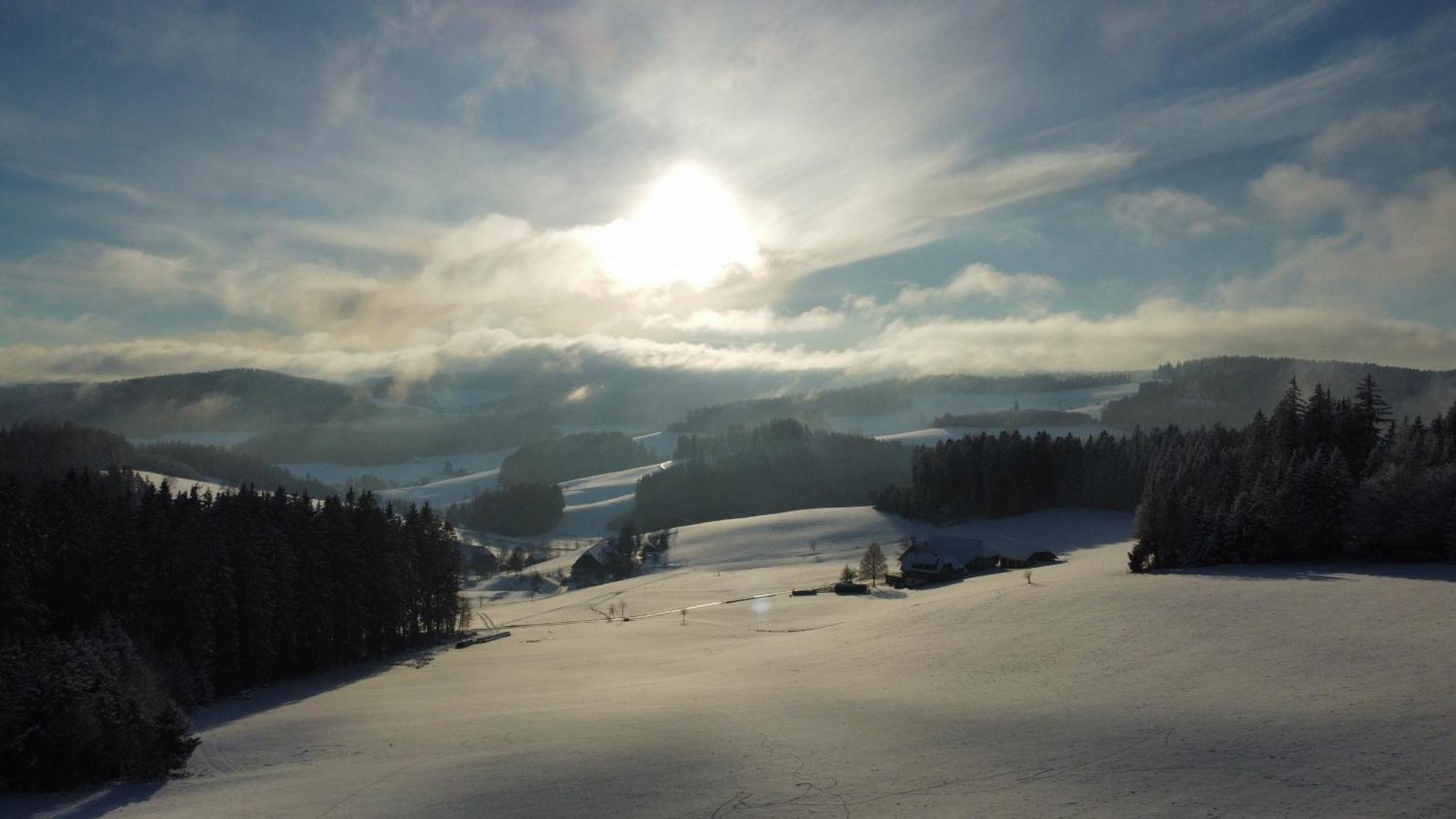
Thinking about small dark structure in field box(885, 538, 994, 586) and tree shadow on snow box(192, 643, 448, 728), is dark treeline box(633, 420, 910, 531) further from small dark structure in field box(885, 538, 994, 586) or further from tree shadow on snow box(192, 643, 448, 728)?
tree shadow on snow box(192, 643, 448, 728)

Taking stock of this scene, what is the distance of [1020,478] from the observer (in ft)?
378

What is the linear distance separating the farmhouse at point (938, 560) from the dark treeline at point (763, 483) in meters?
86.9

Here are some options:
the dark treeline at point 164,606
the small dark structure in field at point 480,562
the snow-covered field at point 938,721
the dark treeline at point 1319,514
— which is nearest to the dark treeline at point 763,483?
the small dark structure in field at point 480,562

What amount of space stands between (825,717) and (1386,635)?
20.5m

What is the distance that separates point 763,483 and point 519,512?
53655 millimetres

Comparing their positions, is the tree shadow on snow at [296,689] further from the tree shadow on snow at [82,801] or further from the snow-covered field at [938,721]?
the tree shadow on snow at [82,801]

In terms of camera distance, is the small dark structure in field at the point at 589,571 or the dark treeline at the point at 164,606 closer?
the dark treeline at the point at 164,606

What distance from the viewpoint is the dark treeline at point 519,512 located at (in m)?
178

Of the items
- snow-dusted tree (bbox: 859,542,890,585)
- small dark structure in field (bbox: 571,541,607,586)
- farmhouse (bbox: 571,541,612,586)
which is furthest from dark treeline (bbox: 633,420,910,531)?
snow-dusted tree (bbox: 859,542,890,585)

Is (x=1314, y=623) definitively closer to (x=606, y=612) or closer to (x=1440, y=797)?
(x=1440, y=797)

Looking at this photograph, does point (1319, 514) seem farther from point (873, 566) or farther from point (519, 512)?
point (519, 512)

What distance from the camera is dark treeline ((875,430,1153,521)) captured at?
11106 cm

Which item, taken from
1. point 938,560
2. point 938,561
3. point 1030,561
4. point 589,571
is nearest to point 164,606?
point 938,561

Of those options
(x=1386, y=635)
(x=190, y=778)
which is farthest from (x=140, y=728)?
(x=1386, y=635)
